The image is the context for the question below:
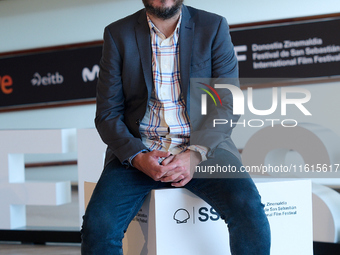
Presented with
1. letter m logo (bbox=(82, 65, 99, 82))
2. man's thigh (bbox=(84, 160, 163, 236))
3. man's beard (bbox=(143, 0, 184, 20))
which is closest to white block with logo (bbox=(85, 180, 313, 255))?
man's thigh (bbox=(84, 160, 163, 236))

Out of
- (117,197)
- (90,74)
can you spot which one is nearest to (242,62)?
(90,74)

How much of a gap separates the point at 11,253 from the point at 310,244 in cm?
193

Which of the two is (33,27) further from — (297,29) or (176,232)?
(176,232)

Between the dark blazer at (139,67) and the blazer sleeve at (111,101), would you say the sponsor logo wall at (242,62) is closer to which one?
the dark blazer at (139,67)

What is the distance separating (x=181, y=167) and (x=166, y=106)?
0.27 meters

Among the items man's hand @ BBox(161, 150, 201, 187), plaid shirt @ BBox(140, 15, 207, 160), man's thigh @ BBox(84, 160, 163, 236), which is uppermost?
plaid shirt @ BBox(140, 15, 207, 160)

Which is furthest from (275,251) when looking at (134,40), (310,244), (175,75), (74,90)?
(74,90)

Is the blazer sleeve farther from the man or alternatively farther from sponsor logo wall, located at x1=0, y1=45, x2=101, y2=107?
sponsor logo wall, located at x1=0, y1=45, x2=101, y2=107

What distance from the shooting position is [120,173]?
5.19 ft

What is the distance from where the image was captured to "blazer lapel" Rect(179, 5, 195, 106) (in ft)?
5.44

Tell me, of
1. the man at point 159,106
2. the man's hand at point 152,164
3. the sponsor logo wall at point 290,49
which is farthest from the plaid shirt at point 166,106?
the sponsor logo wall at point 290,49

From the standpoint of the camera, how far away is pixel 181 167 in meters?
1.52

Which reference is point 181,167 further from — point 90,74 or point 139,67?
Answer: point 90,74

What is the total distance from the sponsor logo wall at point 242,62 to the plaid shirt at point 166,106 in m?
3.14
